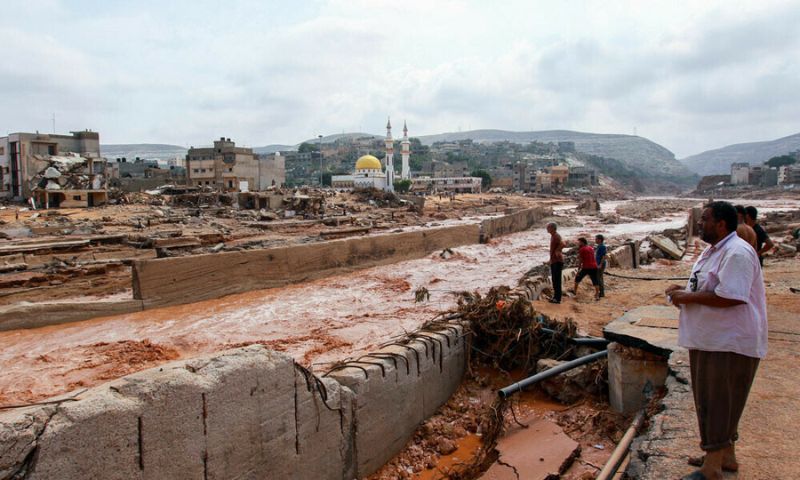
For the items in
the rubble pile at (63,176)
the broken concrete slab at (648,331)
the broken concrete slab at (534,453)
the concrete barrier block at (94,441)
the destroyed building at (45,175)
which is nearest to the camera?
the concrete barrier block at (94,441)

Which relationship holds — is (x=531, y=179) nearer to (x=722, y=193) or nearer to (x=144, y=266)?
(x=722, y=193)

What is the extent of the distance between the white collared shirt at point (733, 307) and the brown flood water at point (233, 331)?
4.39m

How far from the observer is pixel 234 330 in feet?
33.8

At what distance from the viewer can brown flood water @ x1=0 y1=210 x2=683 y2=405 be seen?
799cm

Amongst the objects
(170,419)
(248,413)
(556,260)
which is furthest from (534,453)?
→ (556,260)

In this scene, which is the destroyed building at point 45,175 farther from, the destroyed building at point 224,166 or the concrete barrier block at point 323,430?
the concrete barrier block at point 323,430

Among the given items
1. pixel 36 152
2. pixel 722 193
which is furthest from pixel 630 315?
pixel 722 193

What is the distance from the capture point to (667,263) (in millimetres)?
16266

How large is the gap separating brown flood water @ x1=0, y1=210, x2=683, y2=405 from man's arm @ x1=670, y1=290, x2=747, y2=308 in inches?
169

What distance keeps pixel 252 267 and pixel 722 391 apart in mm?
Answer: 11494

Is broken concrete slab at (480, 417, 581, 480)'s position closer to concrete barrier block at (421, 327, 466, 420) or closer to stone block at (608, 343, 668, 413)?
stone block at (608, 343, 668, 413)

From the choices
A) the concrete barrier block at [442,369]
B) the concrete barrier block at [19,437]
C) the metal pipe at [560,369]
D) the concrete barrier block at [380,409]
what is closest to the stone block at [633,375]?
the metal pipe at [560,369]

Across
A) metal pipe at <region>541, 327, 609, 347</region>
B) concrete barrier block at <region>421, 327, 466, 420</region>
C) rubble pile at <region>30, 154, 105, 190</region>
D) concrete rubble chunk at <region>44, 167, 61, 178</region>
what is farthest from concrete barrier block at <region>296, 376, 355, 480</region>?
concrete rubble chunk at <region>44, 167, 61, 178</region>

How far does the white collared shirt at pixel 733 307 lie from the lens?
2.79m
